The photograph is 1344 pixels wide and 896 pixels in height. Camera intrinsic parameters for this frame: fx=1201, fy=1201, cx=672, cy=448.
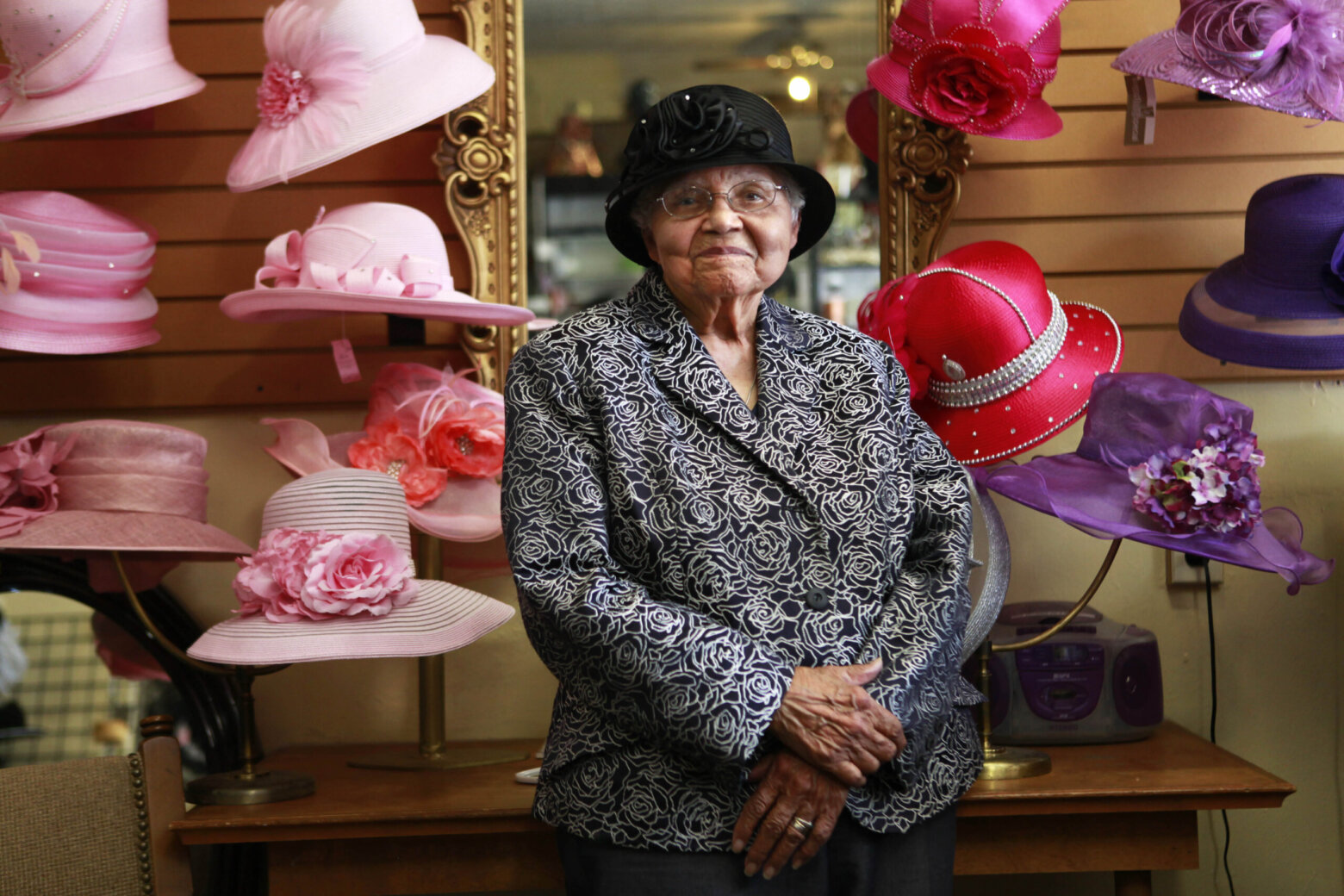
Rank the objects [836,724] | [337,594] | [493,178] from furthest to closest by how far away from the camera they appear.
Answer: [493,178] < [337,594] < [836,724]

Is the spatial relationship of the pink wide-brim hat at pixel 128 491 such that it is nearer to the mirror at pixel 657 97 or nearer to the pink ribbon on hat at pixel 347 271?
the pink ribbon on hat at pixel 347 271

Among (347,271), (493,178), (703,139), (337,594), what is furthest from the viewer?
(493,178)

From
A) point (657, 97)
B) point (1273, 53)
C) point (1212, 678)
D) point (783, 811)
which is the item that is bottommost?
point (1212, 678)

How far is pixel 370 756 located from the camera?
2.12 m

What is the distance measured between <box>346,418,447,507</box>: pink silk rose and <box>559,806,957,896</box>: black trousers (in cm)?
66

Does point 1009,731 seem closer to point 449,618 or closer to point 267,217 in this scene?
point 449,618

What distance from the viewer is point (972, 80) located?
6.50 ft

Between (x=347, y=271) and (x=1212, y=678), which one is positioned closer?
(x=347, y=271)

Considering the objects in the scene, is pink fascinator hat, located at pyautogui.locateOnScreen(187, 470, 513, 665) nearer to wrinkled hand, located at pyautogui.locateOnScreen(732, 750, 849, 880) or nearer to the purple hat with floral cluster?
wrinkled hand, located at pyautogui.locateOnScreen(732, 750, 849, 880)

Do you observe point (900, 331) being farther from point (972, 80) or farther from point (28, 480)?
point (28, 480)

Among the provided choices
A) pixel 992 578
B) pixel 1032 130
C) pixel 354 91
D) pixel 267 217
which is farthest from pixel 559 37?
pixel 992 578

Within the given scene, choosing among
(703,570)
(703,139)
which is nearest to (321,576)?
(703,570)

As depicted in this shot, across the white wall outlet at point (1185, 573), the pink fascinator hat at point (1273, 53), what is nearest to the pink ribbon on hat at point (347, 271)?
the pink fascinator hat at point (1273, 53)

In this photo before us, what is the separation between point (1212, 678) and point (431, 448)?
1532 millimetres
